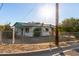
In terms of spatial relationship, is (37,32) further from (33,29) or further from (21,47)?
(21,47)

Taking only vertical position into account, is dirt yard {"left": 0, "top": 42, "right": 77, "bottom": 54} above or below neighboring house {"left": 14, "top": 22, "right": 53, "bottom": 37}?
below

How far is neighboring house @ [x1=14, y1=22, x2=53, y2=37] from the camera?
1.87 m

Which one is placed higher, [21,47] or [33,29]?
[33,29]

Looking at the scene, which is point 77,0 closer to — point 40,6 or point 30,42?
point 40,6

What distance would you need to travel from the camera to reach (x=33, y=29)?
6.22ft

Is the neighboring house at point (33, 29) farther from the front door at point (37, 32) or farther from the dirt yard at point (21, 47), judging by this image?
the dirt yard at point (21, 47)

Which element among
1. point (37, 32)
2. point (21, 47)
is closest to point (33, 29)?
point (37, 32)

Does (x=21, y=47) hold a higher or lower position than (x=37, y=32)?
lower

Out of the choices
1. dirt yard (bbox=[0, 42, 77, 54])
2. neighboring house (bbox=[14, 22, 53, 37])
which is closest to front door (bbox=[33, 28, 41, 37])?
neighboring house (bbox=[14, 22, 53, 37])

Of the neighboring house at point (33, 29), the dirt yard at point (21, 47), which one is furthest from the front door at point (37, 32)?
the dirt yard at point (21, 47)

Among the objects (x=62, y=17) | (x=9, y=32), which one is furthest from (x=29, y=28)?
(x=62, y=17)

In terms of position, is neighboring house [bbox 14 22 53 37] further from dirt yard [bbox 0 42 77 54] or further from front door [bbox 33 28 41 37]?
dirt yard [bbox 0 42 77 54]

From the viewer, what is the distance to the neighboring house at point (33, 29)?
1874 mm

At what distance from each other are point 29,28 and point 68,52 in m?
0.50
